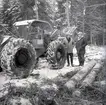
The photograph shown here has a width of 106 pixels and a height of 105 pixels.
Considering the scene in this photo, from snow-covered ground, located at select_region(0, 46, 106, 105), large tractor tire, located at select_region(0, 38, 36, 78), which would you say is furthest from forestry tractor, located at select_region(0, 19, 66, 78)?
snow-covered ground, located at select_region(0, 46, 106, 105)

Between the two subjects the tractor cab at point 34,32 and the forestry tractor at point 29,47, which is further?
the tractor cab at point 34,32

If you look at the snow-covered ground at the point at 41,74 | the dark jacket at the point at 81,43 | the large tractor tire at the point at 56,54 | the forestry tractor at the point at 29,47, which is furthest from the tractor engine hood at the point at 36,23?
the snow-covered ground at the point at 41,74

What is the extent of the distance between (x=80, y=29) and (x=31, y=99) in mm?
9144

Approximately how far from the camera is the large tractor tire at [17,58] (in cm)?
481

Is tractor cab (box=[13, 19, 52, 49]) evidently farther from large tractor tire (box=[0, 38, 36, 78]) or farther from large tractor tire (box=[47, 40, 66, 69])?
large tractor tire (box=[0, 38, 36, 78])

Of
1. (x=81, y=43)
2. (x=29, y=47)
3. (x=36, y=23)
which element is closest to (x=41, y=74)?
(x=29, y=47)

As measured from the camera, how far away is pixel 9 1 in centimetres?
959

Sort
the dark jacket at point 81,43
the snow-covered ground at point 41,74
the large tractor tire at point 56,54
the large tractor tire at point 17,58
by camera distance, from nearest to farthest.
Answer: the snow-covered ground at point 41,74 < the large tractor tire at point 17,58 < the large tractor tire at point 56,54 < the dark jacket at point 81,43

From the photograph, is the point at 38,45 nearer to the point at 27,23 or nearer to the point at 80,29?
the point at 27,23

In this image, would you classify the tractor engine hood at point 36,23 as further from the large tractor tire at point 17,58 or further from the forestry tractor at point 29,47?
the large tractor tire at point 17,58

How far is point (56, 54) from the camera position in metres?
7.00

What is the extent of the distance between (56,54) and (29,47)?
70.6 inches

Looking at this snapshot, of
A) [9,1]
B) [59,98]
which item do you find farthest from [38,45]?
[9,1]

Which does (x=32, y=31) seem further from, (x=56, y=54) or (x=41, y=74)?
(x=41, y=74)
